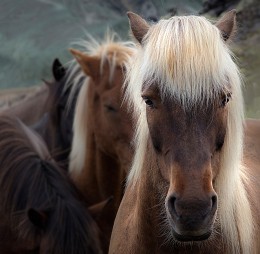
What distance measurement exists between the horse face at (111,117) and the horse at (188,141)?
1307mm

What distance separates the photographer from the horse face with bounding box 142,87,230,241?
95.0 inches

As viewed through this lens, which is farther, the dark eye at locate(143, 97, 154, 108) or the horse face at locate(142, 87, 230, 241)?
the dark eye at locate(143, 97, 154, 108)

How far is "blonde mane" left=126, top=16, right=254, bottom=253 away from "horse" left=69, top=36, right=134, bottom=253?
4.60 feet

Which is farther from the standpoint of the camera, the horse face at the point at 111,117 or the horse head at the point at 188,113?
the horse face at the point at 111,117

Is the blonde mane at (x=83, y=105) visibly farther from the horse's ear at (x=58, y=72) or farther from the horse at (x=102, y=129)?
the horse's ear at (x=58, y=72)

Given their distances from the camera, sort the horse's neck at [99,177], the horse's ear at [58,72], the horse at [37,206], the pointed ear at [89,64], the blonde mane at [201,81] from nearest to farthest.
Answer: the blonde mane at [201,81], the horse at [37,206], the horse's neck at [99,177], the pointed ear at [89,64], the horse's ear at [58,72]

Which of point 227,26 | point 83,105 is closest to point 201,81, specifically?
point 227,26

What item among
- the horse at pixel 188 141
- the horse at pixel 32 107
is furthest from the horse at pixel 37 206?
the horse at pixel 32 107

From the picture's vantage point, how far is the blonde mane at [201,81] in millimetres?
2582

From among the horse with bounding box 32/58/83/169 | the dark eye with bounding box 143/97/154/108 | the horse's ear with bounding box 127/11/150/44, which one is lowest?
the horse with bounding box 32/58/83/169

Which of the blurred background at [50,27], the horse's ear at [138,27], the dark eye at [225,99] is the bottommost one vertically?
the blurred background at [50,27]

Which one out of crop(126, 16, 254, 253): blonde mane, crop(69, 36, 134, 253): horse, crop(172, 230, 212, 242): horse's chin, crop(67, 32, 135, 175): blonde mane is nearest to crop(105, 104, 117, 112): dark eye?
crop(69, 36, 134, 253): horse

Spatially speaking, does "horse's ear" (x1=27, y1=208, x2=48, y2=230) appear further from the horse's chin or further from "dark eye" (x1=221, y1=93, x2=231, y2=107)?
"dark eye" (x1=221, y1=93, x2=231, y2=107)

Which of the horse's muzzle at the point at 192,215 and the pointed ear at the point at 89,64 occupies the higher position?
the horse's muzzle at the point at 192,215
